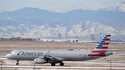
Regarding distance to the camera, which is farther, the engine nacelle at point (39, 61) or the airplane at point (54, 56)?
the airplane at point (54, 56)

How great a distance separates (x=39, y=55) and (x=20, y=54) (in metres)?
3.98

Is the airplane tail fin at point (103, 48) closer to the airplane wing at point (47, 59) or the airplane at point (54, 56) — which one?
the airplane at point (54, 56)

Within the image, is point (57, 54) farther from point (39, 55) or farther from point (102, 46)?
point (102, 46)

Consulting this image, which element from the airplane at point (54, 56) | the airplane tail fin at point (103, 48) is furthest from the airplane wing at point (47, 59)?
the airplane tail fin at point (103, 48)

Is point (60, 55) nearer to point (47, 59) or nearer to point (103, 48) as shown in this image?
point (47, 59)

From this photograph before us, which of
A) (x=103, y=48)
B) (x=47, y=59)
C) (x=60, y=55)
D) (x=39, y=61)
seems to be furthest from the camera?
(x=103, y=48)

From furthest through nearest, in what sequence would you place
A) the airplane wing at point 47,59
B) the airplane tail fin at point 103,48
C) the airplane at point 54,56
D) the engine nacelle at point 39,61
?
the airplane tail fin at point 103,48
the airplane at point 54,56
the airplane wing at point 47,59
the engine nacelle at point 39,61

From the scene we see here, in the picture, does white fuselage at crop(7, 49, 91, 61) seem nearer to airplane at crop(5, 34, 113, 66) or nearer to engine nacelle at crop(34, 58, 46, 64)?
airplane at crop(5, 34, 113, 66)

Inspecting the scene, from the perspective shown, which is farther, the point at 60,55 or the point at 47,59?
the point at 60,55

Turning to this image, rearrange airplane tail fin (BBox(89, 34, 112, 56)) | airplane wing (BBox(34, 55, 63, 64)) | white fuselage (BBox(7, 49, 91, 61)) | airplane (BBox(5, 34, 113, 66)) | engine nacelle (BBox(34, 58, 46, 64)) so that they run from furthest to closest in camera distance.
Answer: airplane tail fin (BBox(89, 34, 112, 56)) < white fuselage (BBox(7, 49, 91, 61)) < airplane (BBox(5, 34, 113, 66)) < airplane wing (BBox(34, 55, 63, 64)) < engine nacelle (BBox(34, 58, 46, 64))

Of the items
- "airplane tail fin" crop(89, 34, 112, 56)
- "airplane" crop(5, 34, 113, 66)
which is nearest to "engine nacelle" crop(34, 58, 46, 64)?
"airplane" crop(5, 34, 113, 66)

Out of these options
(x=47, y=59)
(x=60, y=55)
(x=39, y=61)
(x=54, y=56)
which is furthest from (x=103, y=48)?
(x=39, y=61)

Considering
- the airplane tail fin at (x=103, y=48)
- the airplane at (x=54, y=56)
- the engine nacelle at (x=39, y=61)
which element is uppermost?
the airplane tail fin at (x=103, y=48)

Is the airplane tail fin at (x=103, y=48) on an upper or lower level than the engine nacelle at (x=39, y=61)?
upper
